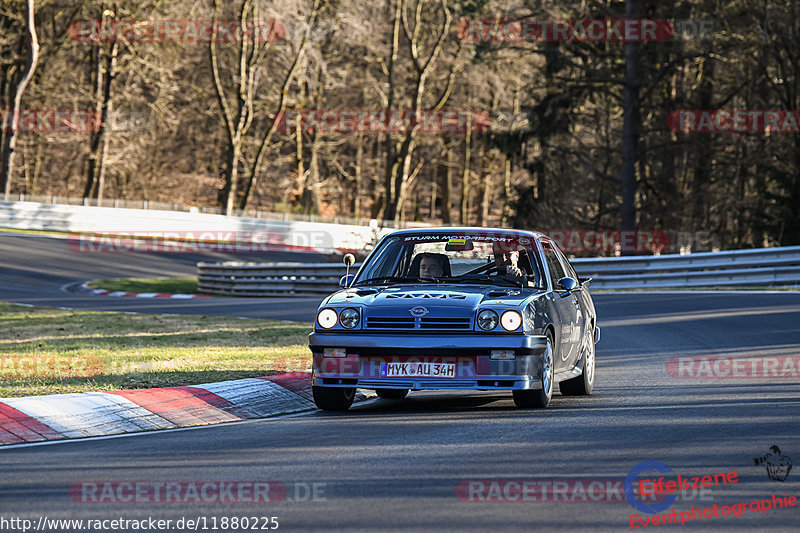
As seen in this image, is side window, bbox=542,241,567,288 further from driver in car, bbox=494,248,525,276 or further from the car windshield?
driver in car, bbox=494,248,525,276

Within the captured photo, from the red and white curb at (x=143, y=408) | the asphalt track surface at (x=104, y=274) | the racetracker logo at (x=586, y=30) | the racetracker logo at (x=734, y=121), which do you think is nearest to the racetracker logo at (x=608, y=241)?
the racetracker logo at (x=734, y=121)

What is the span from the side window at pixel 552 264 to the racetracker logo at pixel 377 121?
40909 millimetres

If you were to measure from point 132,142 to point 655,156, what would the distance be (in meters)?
26.8

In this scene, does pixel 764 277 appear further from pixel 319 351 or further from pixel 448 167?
pixel 448 167

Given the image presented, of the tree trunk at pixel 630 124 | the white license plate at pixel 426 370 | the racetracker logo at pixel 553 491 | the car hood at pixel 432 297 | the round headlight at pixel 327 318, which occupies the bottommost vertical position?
the racetracker logo at pixel 553 491

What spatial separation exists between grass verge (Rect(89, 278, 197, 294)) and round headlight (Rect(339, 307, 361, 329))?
21.3 meters

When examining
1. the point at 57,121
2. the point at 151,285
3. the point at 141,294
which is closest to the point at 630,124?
the point at 151,285

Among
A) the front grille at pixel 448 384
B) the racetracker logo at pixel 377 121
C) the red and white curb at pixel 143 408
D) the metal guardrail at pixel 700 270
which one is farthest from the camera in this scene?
the racetracker logo at pixel 377 121

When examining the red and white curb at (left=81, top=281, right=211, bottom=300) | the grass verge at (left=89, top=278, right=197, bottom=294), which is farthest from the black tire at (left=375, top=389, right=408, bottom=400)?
the grass verge at (left=89, top=278, right=197, bottom=294)

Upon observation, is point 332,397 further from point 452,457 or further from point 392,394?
point 452,457

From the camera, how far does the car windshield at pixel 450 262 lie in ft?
34.0

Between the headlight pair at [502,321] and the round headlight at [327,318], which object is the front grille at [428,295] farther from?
the round headlight at [327,318]

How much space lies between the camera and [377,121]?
181 ft

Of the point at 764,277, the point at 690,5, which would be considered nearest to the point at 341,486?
the point at 764,277
